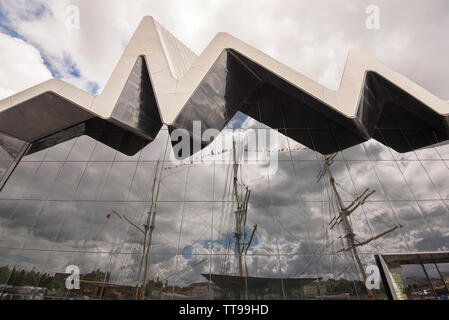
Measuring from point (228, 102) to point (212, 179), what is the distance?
4201 millimetres

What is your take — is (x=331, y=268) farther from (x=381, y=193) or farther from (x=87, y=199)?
(x=87, y=199)

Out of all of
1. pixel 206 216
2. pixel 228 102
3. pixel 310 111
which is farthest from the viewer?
pixel 310 111

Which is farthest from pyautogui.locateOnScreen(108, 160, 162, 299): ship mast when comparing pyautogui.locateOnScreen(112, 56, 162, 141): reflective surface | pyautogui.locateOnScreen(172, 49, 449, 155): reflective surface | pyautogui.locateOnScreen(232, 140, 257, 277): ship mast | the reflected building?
pyautogui.locateOnScreen(172, 49, 449, 155): reflective surface

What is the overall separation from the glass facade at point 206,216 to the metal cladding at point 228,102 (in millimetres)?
380

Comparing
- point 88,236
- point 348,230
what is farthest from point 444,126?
point 88,236

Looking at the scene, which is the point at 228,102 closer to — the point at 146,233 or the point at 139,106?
the point at 139,106

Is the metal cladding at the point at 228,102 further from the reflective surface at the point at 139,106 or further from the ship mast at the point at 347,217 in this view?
the ship mast at the point at 347,217

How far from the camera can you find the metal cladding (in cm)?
972

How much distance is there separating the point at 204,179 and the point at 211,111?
3.40 meters

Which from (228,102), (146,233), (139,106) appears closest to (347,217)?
(228,102)

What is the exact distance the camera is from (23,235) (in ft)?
26.5

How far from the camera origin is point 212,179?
8984 mm

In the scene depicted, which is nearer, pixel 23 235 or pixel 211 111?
pixel 23 235
